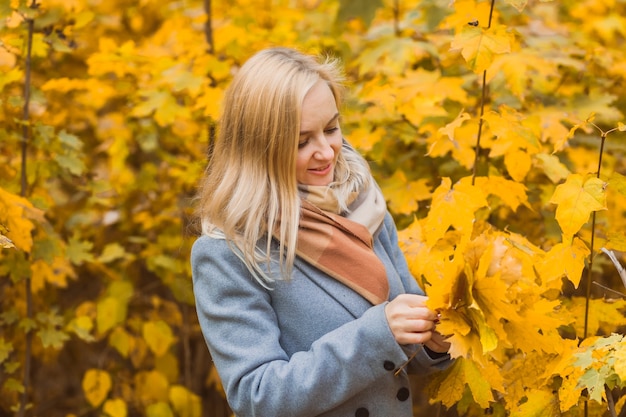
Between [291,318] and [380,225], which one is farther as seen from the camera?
[380,225]

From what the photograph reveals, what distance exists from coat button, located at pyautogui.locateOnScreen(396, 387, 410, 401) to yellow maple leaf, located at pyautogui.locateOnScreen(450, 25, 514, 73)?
2.81 ft

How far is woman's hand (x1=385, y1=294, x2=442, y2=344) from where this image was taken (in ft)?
5.17

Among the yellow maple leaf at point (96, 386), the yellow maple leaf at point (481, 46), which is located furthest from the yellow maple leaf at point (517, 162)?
the yellow maple leaf at point (96, 386)

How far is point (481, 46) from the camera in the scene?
1.96m

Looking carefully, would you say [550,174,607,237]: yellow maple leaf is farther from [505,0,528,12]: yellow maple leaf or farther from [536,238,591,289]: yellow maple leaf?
[505,0,528,12]: yellow maple leaf

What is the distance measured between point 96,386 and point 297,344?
1921 mm

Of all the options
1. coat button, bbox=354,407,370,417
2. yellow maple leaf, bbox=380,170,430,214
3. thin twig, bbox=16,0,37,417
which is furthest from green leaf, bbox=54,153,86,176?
coat button, bbox=354,407,370,417

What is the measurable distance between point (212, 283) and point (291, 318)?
0.68ft

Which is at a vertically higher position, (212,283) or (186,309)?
(212,283)

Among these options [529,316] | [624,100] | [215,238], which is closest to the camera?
[529,316]

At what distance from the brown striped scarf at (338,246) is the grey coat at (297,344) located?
30 millimetres

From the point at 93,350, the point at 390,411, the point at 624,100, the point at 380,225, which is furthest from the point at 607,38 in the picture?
the point at 93,350

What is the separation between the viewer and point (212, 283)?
1.73 metres

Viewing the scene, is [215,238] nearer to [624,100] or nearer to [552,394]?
[552,394]
